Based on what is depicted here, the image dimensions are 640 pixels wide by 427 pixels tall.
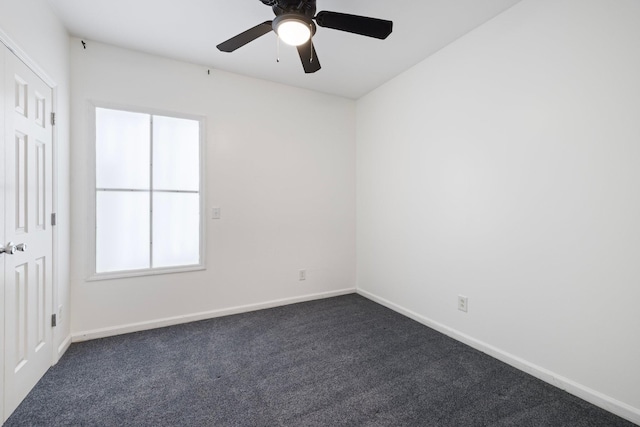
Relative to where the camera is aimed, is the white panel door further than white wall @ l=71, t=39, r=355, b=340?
No

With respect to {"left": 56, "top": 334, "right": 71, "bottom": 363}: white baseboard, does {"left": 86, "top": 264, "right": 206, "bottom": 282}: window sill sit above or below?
above

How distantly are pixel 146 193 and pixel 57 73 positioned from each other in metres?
1.12

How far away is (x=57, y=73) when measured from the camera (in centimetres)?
221

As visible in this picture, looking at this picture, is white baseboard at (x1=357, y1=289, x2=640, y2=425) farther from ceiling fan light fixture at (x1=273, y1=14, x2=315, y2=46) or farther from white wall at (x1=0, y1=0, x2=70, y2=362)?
white wall at (x1=0, y1=0, x2=70, y2=362)

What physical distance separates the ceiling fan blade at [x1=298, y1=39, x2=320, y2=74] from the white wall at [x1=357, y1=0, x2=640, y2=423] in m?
1.34

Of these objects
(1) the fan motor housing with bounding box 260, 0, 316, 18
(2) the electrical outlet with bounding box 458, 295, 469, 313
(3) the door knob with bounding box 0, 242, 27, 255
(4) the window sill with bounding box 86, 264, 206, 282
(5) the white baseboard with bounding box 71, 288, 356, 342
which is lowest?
(5) the white baseboard with bounding box 71, 288, 356, 342

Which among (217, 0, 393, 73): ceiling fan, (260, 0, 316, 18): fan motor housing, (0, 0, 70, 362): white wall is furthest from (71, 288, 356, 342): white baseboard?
(260, 0, 316, 18): fan motor housing

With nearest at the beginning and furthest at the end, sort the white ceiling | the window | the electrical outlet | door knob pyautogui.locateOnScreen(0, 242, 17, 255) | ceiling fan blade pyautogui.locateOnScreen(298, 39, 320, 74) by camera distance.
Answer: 1. door knob pyautogui.locateOnScreen(0, 242, 17, 255)
2. ceiling fan blade pyautogui.locateOnScreen(298, 39, 320, 74)
3. the white ceiling
4. the electrical outlet
5. the window

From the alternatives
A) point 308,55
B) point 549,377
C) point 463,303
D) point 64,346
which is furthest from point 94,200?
point 549,377

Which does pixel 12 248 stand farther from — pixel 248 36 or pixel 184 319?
pixel 248 36

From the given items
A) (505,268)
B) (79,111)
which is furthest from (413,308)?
(79,111)

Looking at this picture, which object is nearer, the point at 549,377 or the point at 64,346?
the point at 549,377

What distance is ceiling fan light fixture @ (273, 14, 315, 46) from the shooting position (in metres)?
1.64

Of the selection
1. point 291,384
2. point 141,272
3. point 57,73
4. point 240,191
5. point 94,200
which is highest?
point 57,73
